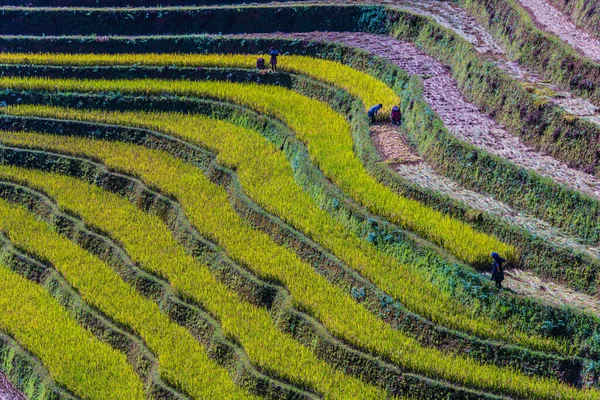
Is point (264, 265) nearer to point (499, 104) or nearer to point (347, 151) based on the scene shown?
point (347, 151)

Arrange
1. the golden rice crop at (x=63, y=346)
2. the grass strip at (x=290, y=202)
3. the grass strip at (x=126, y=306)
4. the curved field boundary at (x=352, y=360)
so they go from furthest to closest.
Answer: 1. the golden rice crop at (x=63, y=346)
2. the grass strip at (x=126, y=306)
3. the grass strip at (x=290, y=202)
4. the curved field boundary at (x=352, y=360)

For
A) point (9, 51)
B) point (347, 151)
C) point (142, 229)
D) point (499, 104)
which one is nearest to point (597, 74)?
point (499, 104)

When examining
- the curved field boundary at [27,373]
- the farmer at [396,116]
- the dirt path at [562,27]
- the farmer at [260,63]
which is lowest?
the curved field boundary at [27,373]

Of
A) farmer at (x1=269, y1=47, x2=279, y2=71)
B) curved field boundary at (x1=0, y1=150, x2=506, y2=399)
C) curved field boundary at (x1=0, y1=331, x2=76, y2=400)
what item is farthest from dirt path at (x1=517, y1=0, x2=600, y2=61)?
curved field boundary at (x1=0, y1=331, x2=76, y2=400)

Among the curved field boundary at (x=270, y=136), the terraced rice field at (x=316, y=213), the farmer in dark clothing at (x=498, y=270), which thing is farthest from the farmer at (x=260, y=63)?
the farmer in dark clothing at (x=498, y=270)

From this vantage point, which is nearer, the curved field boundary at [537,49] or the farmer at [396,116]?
the curved field boundary at [537,49]

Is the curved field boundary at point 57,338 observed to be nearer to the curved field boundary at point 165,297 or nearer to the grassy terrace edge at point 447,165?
the curved field boundary at point 165,297

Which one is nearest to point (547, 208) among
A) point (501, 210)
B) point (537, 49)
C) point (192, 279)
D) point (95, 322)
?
point (501, 210)
